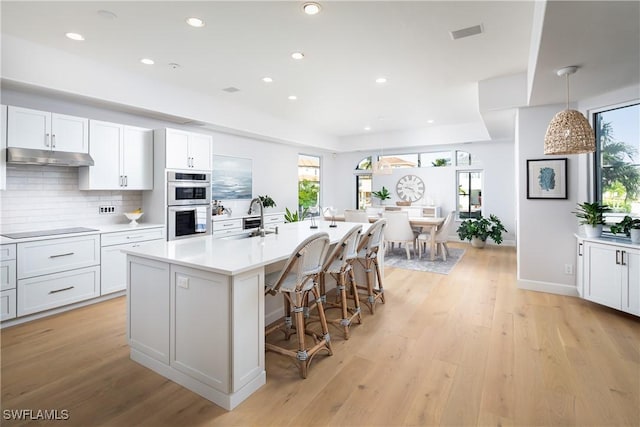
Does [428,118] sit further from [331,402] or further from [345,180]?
[331,402]

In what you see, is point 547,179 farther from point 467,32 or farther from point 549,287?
point 467,32

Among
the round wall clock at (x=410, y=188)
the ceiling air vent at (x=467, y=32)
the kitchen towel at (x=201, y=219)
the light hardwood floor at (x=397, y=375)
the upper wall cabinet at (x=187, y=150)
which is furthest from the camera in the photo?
the round wall clock at (x=410, y=188)

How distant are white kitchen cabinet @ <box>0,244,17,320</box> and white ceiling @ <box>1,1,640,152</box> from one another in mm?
2156

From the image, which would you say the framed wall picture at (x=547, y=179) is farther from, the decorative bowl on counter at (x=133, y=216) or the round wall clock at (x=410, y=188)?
the decorative bowl on counter at (x=133, y=216)

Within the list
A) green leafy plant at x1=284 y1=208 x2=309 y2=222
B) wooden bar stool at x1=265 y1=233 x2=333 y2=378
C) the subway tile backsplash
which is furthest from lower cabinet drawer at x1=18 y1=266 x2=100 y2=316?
green leafy plant at x1=284 y1=208 x2=309 y2=222

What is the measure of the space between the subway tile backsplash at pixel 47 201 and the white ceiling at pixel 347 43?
1.45 m

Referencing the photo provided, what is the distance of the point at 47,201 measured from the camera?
387 cm

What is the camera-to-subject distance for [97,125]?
13.0 feet

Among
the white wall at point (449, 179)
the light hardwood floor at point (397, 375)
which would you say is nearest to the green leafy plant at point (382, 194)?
the white wall at point (449, 179)

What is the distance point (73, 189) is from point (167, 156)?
1.20 meters

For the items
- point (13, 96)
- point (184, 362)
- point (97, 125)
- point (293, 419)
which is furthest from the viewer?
point (97, 125)

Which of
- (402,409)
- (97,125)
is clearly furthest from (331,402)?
(97,125)

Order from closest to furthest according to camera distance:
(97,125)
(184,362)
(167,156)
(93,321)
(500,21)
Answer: (184,362) → (500,21) → (93,321) → (97,125) → (167,156)

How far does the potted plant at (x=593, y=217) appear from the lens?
3.60 m
